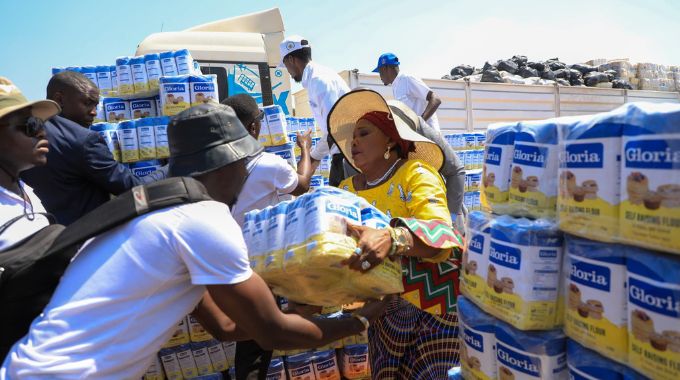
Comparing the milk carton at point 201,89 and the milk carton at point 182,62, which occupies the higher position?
the milk carton at point 182,62

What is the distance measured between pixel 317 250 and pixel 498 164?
697mm

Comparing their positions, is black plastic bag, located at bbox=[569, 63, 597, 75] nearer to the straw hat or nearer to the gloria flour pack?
the straw hat

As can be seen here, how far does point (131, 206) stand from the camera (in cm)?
137

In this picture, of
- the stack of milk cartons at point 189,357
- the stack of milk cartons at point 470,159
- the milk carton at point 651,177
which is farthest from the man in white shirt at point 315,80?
the milk carton at point 651,177

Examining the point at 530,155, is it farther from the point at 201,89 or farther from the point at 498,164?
the point at 201,89

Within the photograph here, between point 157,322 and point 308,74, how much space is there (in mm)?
3602

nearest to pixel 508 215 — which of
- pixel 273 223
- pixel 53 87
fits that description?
pixel 273 223

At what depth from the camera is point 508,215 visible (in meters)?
1.67

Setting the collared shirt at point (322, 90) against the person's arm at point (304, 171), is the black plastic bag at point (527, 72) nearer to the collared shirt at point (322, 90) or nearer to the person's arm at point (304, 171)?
the collared shirt at point (322, 90)

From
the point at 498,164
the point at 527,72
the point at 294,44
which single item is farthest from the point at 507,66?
the point at 498,164

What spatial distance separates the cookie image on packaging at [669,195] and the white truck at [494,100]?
23.2 feet

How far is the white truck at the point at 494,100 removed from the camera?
30.8 feet

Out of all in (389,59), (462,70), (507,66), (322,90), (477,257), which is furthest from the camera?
(462,70)

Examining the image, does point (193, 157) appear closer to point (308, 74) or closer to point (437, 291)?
point (437, 291)
